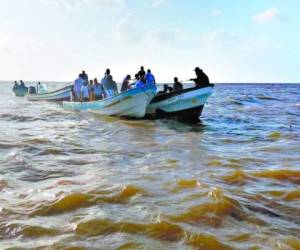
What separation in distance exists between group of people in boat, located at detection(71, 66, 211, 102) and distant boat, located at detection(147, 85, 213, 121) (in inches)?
18.6

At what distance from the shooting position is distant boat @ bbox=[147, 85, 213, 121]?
19.2m

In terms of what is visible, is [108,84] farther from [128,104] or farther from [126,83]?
[128,104]

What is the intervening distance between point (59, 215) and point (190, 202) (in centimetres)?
212

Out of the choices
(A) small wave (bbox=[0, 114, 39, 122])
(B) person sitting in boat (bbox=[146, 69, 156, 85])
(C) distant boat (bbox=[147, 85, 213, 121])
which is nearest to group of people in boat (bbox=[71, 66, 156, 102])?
(B) person sitting in boat (bbox=[146, 69, 156, 85])

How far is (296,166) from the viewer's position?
9914 mm

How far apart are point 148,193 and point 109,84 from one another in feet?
55.1

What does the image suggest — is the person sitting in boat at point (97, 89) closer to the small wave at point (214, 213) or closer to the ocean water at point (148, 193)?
the ocean water at point (148, 193)

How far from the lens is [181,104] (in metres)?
19.7

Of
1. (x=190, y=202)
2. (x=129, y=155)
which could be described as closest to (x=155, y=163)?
(x=129, y=155)

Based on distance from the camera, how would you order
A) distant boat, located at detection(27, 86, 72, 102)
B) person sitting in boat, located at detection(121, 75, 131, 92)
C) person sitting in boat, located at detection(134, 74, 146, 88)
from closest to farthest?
1. person sitting in boat, located at detection(134, 74, 146, 88)
2. person sitting in boat, located at detection(121, 75, 131, 92)
3. distant boat, located at detection(27, 86, 72, 102)

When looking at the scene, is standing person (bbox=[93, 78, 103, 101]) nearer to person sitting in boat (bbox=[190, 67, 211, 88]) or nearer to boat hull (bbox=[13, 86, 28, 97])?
person sitting in boat (bbox=[190, 67, 211, 88])

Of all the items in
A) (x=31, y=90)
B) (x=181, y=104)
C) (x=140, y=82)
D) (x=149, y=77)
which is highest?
(x=31, y=90)

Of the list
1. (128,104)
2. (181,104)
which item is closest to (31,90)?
(128,104)

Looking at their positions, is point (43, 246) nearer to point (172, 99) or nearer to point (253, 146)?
point (253, 146)
